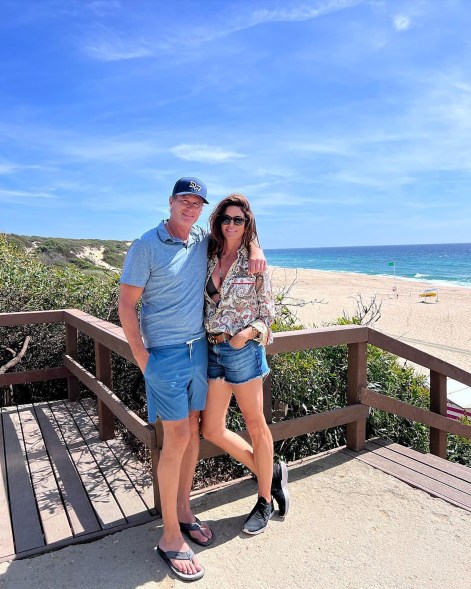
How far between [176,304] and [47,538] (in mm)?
1471

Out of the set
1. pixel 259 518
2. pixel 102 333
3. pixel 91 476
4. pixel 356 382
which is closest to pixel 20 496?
pixel 91 476

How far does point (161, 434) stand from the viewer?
2.62 metres

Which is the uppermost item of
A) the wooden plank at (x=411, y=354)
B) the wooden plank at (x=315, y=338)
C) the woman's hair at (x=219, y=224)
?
the woman's hair at (x=219, y=224)

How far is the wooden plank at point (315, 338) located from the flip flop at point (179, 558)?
46.4 inches

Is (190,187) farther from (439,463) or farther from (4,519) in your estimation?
(439,463)

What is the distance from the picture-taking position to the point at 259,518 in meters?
2.54

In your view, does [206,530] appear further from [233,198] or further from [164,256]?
[233,198]

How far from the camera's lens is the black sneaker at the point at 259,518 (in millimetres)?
2504

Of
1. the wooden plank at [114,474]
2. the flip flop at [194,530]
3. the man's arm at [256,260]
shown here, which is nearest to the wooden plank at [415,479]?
the flip flop at [194,530]

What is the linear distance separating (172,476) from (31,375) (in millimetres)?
3033

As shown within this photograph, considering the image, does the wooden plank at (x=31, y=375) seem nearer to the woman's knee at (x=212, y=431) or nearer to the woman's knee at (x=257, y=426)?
the woman's knee at (x=212, y=431)

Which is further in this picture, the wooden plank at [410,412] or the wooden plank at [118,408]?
the wooden plank at [410,412]

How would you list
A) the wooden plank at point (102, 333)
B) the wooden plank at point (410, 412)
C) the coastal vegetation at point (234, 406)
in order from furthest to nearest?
the coastal vegetation at point (234, 406), the wooden plank at point (410, 412), the wooden plank at point (102, 333)

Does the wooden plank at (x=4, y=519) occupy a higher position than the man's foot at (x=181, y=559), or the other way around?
the man's foot at (x=181, y=559)
